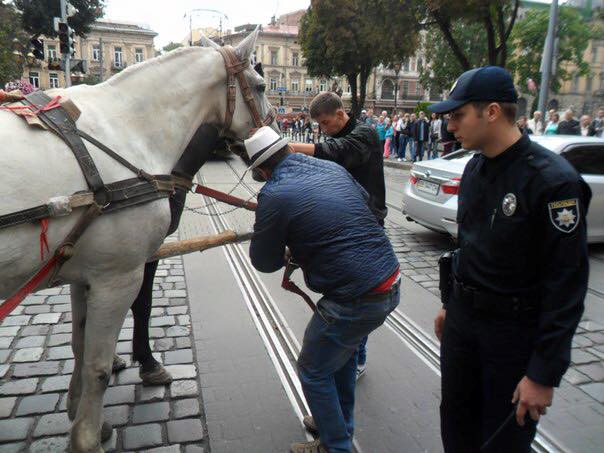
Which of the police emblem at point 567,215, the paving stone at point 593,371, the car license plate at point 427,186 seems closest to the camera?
the police emblem at point 567,215

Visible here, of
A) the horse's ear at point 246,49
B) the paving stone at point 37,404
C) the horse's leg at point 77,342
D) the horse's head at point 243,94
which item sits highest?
the horse's ear at point 246,49

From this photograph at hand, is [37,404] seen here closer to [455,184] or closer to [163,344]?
[163,344]

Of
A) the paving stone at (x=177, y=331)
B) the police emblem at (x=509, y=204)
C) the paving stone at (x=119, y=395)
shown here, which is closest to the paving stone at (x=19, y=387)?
the paving stone at (x=119, y=395)

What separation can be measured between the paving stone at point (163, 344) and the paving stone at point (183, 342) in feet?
0.18

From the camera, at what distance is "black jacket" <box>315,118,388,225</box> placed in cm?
355

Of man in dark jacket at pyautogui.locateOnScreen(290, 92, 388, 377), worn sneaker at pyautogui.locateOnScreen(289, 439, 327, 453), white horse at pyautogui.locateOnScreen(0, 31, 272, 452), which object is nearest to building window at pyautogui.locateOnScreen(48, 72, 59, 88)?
man in dark jacket at pyautogui.locateOnScreen(290, 92, 388, 377)

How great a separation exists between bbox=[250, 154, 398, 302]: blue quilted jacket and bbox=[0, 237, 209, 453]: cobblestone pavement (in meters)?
1.46

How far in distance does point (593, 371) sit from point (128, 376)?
3904 mm

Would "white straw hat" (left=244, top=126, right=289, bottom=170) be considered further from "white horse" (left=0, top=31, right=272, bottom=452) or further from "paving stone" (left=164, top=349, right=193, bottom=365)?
"paving stone" (left=164, top=349, right=193, bottom=365)

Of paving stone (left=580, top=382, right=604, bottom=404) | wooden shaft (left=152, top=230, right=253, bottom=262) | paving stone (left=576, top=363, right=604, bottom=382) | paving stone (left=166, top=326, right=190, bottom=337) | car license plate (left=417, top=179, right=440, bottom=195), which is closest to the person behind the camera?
wooden shaft (left=152, top=230, right=253, bottom=262)

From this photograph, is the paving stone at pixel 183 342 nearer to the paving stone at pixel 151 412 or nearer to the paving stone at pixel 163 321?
the paving stone at pixel 163 321

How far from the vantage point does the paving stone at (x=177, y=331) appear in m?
4.58

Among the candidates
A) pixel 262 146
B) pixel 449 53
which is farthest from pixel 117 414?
pixel 449 53

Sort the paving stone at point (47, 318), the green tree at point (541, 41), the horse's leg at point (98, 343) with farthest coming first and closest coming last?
the green tree at point (541, 41) < the paving stone at point (47, 318) < the horse's leg at point (98, 343)
